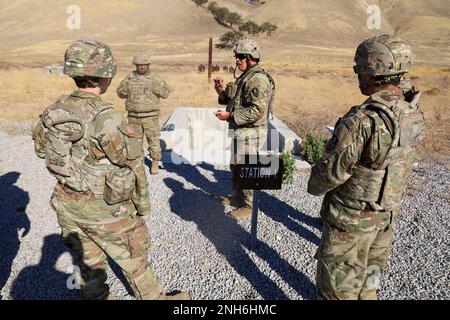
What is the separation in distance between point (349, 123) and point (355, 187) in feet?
1.58

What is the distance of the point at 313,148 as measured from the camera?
6.77 metres

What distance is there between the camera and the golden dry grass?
9719mm

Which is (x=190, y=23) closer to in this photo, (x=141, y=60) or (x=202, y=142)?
(x=202, y=142)

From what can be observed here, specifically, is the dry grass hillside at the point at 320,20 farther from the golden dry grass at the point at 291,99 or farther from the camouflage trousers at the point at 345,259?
the camouflage trousers at the point at 345,259

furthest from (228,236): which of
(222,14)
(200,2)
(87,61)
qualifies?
(200,2)

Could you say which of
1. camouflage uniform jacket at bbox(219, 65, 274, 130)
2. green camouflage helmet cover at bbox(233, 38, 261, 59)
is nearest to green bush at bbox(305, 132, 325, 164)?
camouflage uniform jacket at bbox(219, 65, 274, 130)

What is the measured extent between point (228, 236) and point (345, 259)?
83.4 inches

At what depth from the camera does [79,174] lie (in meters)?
2.38

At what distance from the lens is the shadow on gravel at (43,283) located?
332 cm

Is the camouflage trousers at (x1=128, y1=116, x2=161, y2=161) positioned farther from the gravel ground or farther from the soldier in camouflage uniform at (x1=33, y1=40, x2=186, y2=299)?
the soldier in camouflage uniform at (x1=33, y1=40, x2=186, y2=299)

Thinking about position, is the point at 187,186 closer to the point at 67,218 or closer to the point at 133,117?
the point at 133,117

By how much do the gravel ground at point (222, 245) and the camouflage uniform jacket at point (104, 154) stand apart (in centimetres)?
123

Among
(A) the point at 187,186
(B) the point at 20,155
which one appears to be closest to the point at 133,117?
(A) the point at 187,186

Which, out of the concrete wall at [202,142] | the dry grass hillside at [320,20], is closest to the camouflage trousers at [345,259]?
the concrete wall at [202,142]
